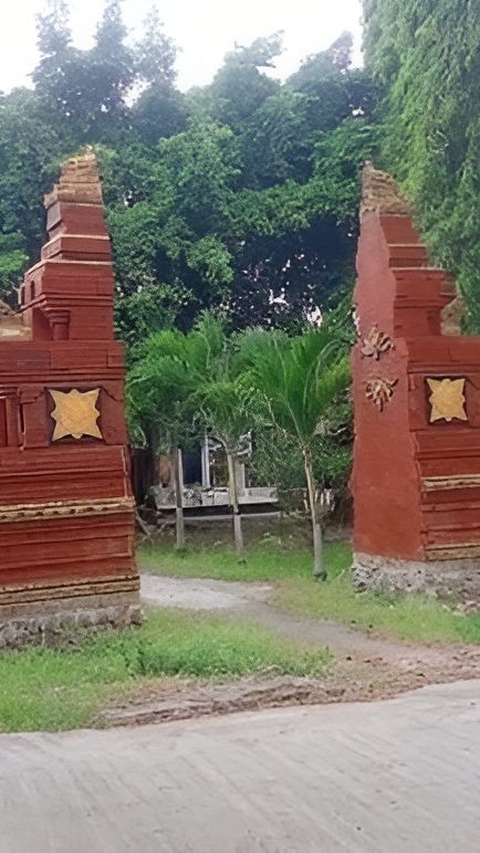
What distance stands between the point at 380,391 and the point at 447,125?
3.31 m

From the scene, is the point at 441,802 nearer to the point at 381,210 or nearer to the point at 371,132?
the point at 381,210

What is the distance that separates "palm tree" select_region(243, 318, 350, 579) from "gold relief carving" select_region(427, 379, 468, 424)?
163 centimetres

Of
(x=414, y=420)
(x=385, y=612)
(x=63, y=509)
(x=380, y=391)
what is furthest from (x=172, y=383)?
(x=63, y=509)

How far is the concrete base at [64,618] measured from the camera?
8.22 metres

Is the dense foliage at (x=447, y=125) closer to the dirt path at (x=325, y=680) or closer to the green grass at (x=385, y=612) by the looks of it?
the green grass at (x=385, y=612)

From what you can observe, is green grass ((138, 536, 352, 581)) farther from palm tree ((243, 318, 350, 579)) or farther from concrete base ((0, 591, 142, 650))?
concrete base ((0, 591, 142, 650))

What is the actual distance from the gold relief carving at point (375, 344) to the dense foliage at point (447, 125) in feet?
4.29

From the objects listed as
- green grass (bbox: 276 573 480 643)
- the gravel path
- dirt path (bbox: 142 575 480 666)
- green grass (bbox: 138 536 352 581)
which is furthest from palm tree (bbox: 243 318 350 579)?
the gravel path

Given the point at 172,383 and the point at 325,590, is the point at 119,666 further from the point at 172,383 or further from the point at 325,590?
the point at 172,383

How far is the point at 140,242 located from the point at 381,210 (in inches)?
309

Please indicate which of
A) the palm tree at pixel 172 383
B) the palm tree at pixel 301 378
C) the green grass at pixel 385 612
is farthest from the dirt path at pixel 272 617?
the palm tree at pixel 172 383

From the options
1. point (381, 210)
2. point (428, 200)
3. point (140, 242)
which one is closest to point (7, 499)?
point (381, 210)

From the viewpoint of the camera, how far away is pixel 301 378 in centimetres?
1131

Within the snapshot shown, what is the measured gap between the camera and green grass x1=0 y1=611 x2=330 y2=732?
6266mm
